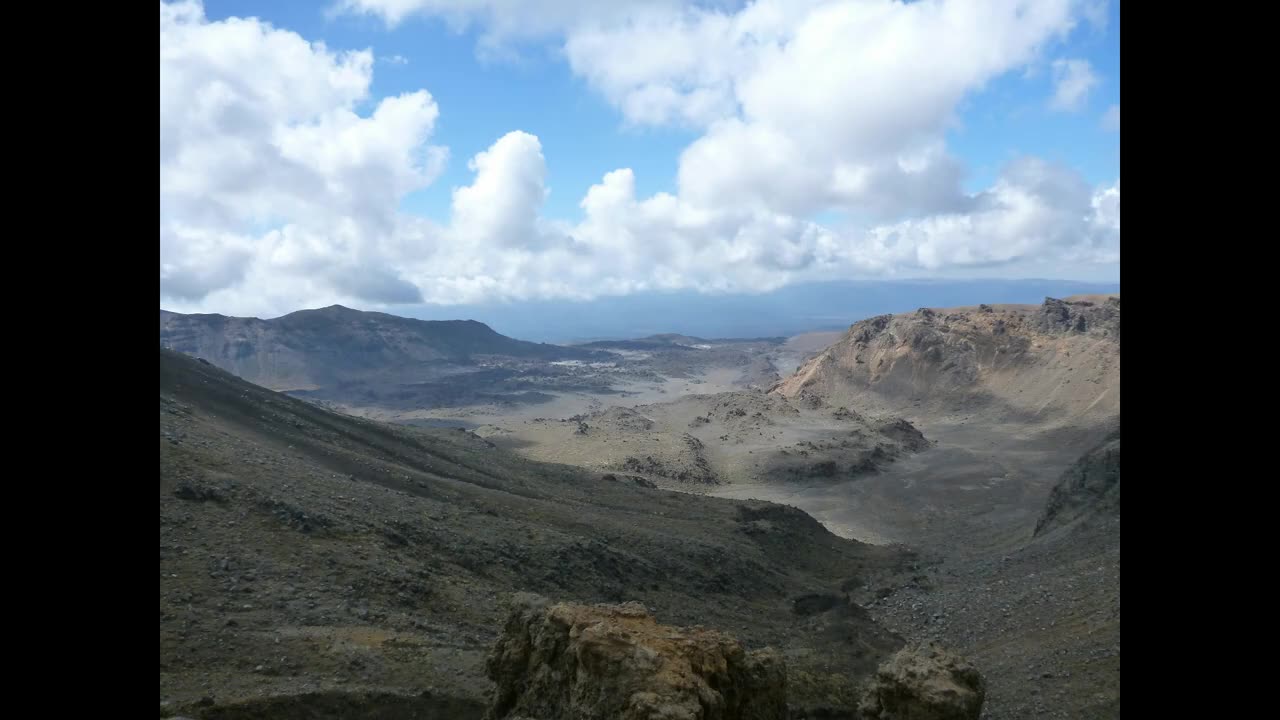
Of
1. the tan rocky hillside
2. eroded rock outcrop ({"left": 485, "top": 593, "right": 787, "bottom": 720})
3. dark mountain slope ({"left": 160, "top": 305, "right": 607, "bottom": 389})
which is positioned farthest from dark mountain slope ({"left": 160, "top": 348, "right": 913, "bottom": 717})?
dark mountain slope ({"left": 160, "top": 305, "right": 607, "bottom": 389})

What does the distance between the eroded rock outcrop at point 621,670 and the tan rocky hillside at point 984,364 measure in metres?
55.4

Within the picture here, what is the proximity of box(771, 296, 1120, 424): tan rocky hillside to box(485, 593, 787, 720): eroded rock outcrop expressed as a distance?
5537 centimetres

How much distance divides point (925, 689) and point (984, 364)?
67592 mm

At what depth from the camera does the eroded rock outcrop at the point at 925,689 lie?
23.3ft

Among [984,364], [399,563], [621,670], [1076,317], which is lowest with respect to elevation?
[399,563]

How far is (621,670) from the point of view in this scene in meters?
4.94

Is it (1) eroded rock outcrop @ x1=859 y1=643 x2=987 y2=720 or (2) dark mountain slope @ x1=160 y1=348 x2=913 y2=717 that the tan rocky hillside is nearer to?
(2) dark mountain slope @ x1=160 y1=348 x2=913 y2=717

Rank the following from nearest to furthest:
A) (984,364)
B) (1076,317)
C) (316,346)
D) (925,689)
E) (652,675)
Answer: (652,675) < (925,689) < (1076,317) < (984,364) < (316,346)

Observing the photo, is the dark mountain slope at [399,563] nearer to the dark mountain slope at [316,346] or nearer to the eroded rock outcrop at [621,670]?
the eroded rock outcrop at [621,670]

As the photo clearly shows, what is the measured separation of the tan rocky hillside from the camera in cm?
5788

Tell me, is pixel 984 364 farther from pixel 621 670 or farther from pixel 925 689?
pixel 621 670

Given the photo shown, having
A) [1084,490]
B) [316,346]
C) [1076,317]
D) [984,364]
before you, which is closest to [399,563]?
[1084,490]

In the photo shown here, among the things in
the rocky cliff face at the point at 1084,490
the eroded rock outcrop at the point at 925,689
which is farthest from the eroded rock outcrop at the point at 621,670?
the rocky cliff face at the point at 1084,490
